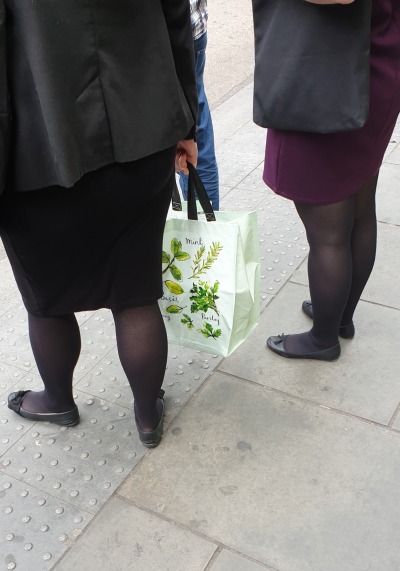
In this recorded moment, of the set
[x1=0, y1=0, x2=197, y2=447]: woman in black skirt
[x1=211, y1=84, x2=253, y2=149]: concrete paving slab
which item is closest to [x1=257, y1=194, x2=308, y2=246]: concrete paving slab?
[x1=211, y1=84, x2=253, y2=149]: concrete paving slab

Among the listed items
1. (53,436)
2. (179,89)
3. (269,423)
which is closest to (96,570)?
(53,436)

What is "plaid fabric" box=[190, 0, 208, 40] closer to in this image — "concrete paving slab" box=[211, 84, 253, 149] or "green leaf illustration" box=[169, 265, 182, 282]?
"green leaf illustration" box=[169, 265, 182, 282]

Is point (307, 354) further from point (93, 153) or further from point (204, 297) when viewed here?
point (93, 153)

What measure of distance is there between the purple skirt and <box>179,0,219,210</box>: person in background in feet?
2.12

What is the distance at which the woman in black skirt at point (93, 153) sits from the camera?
61.3 inches

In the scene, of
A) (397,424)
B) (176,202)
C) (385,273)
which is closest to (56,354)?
(176,202)

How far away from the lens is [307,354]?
8.93 ft

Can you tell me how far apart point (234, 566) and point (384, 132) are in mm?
1412

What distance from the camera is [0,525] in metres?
2.16

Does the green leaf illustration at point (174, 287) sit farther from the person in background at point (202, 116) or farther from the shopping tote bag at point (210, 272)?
the person in background at point (202, 116)

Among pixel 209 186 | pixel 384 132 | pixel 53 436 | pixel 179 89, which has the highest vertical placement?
pixel 179 89

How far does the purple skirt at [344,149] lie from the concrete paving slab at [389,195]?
1370 mm

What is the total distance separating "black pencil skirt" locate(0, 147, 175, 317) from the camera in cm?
178

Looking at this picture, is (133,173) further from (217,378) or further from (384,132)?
(217,378)
